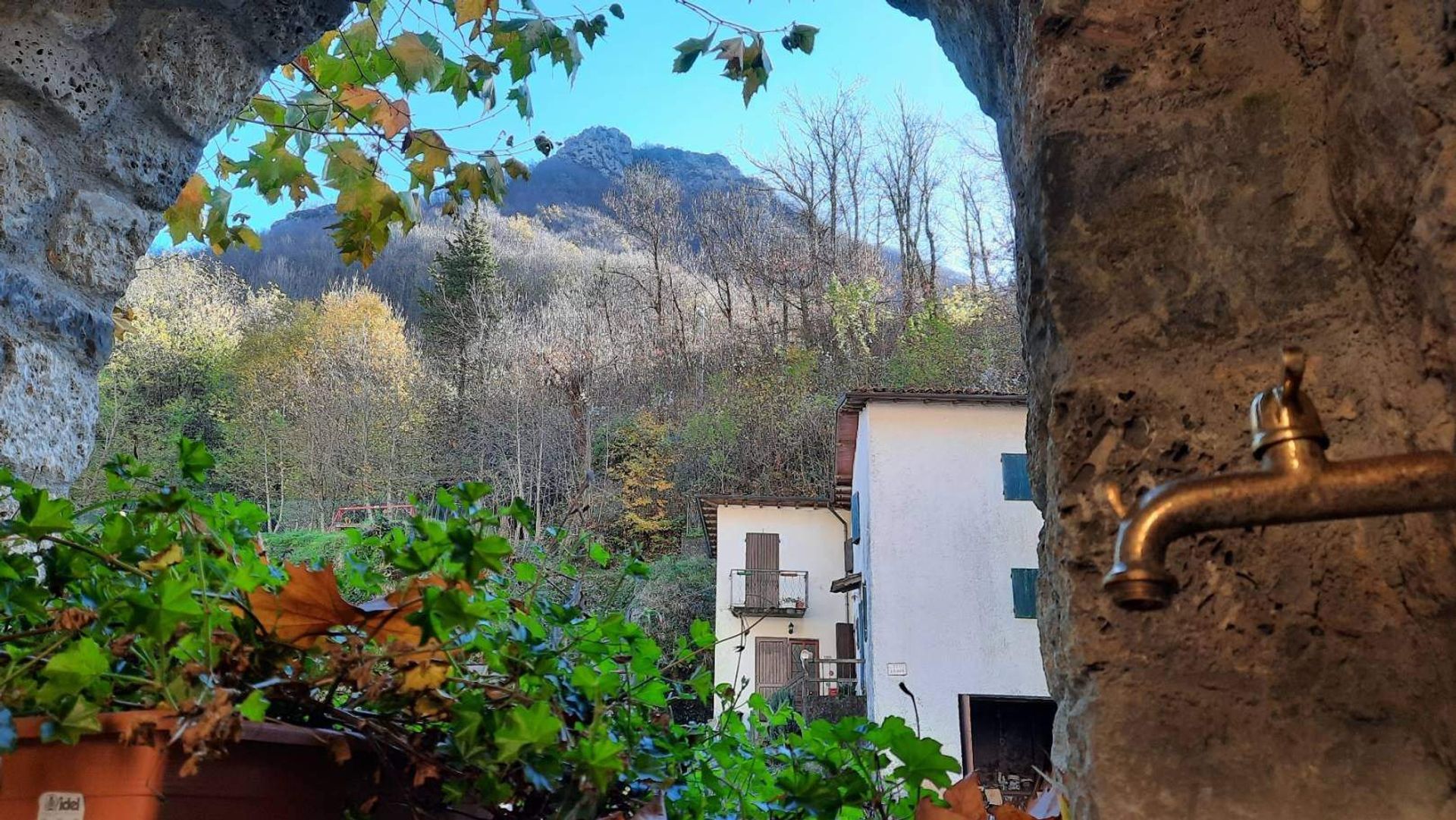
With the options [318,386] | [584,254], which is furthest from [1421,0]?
[584,254]

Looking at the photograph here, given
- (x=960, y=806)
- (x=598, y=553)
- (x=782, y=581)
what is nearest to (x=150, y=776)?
(x=598, y=553)

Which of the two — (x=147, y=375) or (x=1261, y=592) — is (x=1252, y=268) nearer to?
(x=1261, y=592)

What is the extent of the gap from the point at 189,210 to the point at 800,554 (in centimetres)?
1046

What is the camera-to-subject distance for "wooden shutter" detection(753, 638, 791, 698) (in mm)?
11211

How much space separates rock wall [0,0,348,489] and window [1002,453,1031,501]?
819 cm

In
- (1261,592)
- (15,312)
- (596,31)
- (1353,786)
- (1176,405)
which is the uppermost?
(596,31)

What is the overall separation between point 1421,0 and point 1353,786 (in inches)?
17.6

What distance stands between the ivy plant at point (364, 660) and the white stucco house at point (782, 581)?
1005 cm

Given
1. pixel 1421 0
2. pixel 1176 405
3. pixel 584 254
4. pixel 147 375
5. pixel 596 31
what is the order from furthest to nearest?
pixel 584 254, pixel 147 375, pixel 596 31, pixel 1176 405, pixel 1421 0

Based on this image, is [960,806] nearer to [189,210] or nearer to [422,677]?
[422,677]

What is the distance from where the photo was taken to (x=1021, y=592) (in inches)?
339

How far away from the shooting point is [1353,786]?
0.55 m

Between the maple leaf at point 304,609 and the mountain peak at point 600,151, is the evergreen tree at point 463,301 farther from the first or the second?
the mountain peak at point 600,151

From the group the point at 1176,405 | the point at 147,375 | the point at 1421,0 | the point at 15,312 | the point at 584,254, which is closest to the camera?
the point at 1421,0
